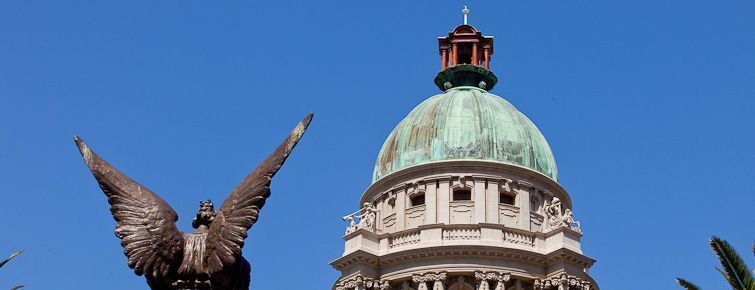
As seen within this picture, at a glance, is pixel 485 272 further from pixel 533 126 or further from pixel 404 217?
pixel 533 126

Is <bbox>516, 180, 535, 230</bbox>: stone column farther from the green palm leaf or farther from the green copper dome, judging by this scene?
the green palm leaf

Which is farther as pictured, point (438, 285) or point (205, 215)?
point (438, 285)

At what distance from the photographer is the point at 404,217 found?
70.0 metres

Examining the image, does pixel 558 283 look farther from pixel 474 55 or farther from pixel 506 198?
pixel 474 55

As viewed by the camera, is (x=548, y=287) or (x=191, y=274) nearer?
(x=191, y=274)

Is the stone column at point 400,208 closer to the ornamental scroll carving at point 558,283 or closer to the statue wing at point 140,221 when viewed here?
the ornamental scroll carving at point 558,283

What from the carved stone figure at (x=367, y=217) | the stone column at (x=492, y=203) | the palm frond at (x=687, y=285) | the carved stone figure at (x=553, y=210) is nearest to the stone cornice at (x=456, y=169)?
the stone column at (x=492, y=203)

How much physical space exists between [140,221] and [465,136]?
59.8 meters

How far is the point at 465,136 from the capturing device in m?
72.6

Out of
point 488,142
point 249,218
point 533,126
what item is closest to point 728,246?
point 249,218

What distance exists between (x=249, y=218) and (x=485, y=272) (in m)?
53.8

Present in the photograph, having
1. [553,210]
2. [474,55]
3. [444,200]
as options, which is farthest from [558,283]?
[474,55]

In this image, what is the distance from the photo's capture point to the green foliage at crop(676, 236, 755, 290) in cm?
3303

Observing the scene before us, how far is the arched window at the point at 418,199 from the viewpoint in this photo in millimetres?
70688
